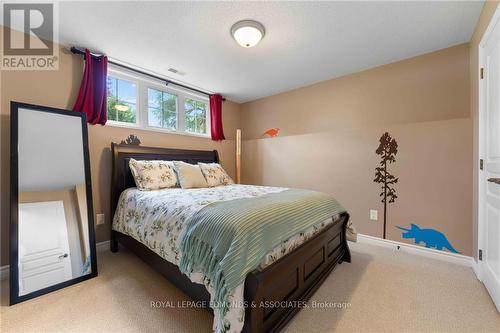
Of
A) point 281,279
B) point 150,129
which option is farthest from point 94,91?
point 281,279

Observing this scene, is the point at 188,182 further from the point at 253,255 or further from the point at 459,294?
the point at 459,294

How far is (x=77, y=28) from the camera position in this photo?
6.76ft

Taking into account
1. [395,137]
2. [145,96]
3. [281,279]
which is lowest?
[281,279]

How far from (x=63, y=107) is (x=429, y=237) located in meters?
Result: 4.47

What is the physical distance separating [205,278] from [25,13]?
2.77 metres

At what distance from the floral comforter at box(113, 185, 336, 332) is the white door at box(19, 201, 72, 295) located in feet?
1.73

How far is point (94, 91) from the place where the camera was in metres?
2.52

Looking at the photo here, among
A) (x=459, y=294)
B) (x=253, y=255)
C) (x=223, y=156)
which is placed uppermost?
(x=223, y=156)

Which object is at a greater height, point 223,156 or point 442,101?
point 442,101

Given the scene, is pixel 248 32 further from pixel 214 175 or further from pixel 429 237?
pixel 429 237

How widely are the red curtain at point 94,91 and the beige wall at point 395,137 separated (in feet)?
8.53

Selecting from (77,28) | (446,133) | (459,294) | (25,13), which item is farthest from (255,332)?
(25,13)

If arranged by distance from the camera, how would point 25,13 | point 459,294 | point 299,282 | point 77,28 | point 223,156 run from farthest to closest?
point 223,156
point 77,28
point 25,13
point 459,294
point 299,282

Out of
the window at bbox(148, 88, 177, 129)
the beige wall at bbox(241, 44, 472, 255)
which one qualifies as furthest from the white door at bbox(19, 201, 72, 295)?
the beige wall at bbox(241, 44, 472, 255)
